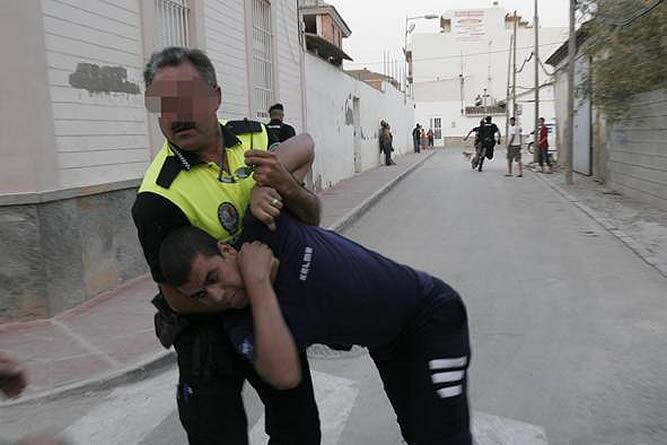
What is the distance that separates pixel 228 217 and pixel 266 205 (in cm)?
20

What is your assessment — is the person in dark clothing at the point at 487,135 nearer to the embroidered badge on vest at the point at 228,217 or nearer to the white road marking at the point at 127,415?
the white road marking at the point at 127,415

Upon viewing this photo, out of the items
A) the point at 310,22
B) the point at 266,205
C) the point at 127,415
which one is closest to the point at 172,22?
the point at 127,415

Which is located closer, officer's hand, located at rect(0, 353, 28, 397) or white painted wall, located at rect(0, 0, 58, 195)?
officer's hand, located at rect(0, 353, 28, 397)

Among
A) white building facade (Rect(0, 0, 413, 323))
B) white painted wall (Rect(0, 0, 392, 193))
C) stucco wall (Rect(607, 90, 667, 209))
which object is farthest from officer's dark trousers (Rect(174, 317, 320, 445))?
stucco wall (Rect(607, 90, 667, 209))

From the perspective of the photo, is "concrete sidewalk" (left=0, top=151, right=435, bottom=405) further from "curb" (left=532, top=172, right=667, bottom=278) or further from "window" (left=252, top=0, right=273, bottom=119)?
"window" (left=252, top=0, right=273, bottom=119)

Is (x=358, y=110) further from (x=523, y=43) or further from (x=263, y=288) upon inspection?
(x=523, y=43)

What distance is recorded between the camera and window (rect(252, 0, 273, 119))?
12250 mm

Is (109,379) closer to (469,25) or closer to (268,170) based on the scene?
(268,170)

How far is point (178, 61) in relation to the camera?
1851 millimetres

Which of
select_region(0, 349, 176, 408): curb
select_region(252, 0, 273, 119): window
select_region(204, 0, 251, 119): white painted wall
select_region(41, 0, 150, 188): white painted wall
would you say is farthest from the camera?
select_region(252, 0, 273, 119): window

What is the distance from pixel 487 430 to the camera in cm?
354

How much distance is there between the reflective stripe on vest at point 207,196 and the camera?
192cm

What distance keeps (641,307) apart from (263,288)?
5.13m

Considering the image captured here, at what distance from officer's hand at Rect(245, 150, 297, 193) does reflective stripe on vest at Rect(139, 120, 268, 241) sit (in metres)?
0.15
